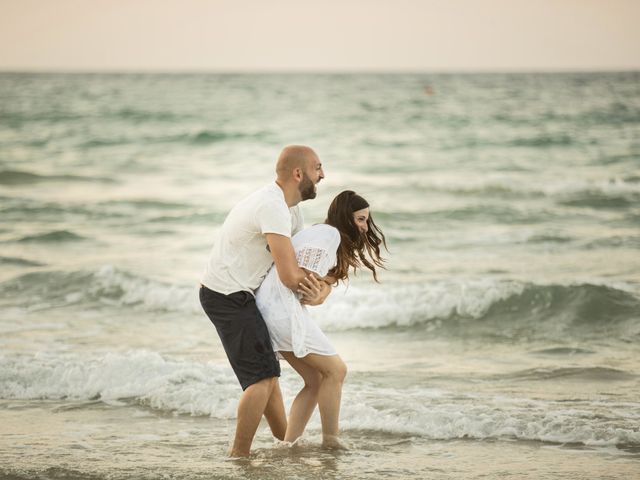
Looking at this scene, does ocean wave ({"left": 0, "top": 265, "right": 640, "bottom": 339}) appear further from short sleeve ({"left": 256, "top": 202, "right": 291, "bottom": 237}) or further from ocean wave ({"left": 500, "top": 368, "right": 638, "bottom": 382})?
short sleeve ({"left": 256, "top": 202, "right": 291, "bottom": 237})

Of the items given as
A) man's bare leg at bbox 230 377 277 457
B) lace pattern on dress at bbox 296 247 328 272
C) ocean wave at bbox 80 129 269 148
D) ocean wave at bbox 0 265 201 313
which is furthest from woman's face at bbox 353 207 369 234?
ocean wave at bbox 80 129 269 148

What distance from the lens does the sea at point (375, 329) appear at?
5699mm

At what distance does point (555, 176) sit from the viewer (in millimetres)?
22703

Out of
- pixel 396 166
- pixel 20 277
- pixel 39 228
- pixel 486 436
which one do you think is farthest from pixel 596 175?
pixel 486 436

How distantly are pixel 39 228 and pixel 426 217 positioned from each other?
684 cm

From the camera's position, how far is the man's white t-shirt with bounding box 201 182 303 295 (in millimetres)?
4785

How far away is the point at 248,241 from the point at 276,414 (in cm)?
115

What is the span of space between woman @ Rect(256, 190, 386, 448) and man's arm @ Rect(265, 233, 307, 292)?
0.25 feet

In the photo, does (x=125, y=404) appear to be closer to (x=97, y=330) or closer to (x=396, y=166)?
(x=97, y=330)

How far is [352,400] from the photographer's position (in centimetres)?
683

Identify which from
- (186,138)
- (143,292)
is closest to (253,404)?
(143,292)

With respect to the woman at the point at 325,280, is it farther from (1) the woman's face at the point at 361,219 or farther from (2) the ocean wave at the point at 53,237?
(2) the ocean wave at the point at 53,237

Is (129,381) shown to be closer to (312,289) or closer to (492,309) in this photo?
(312,289)

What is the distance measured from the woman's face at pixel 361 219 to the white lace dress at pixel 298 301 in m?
0.13
